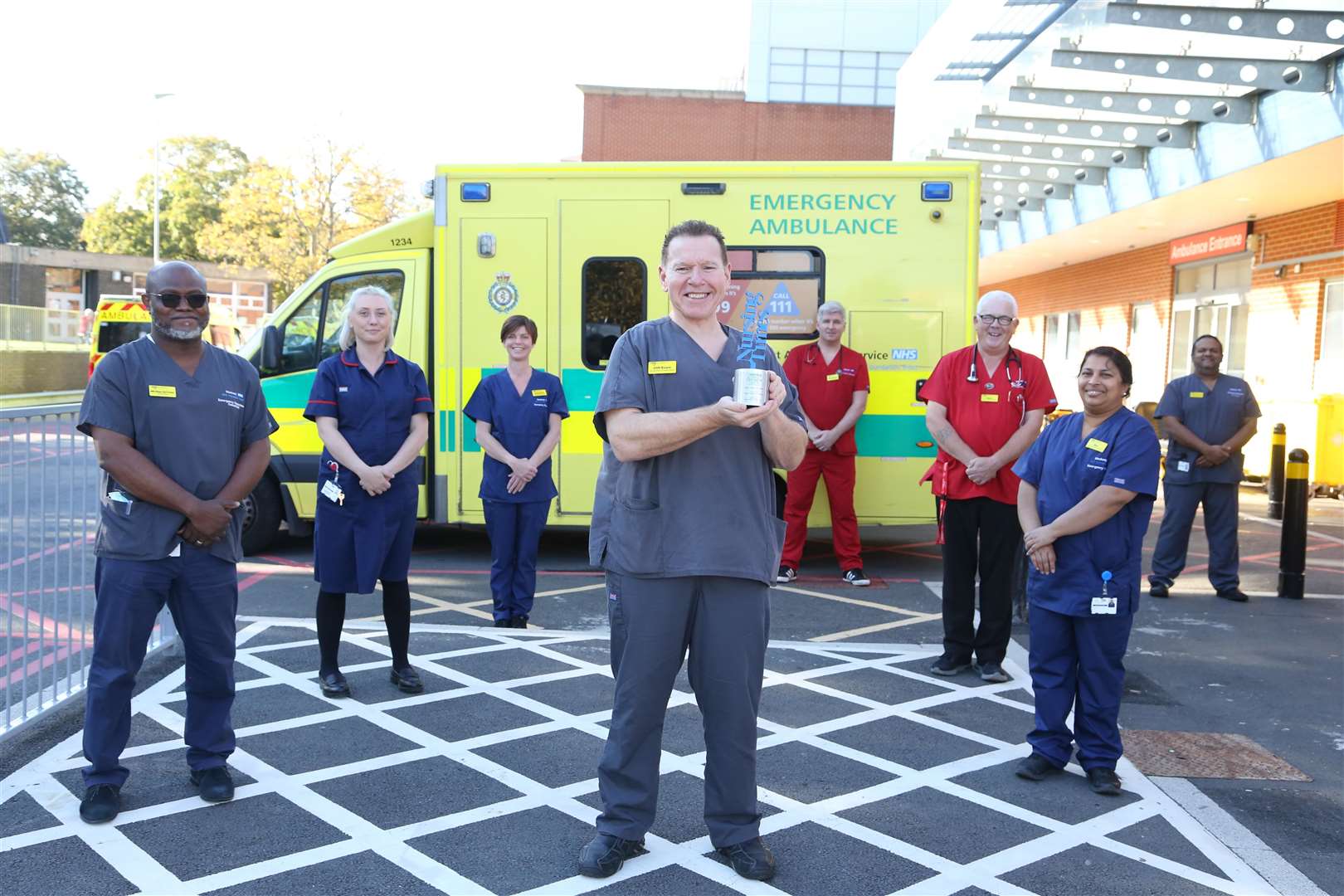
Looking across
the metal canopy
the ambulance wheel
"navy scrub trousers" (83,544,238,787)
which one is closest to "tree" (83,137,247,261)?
the metal canopy

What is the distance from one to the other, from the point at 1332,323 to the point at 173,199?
203 ft

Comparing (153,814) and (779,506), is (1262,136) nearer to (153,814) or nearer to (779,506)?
(779,506)

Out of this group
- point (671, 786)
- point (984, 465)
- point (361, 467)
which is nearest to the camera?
point (671, 786)

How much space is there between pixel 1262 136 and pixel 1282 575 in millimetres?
5782

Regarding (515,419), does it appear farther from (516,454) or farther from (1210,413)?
(1210,413)

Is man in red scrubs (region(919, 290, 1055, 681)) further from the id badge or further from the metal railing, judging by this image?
the metal railing

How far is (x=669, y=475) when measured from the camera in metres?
3.44

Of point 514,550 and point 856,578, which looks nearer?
point 514,550

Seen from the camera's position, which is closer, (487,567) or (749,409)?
(749,409)

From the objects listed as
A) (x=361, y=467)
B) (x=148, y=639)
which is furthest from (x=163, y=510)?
(x=361, y=467)

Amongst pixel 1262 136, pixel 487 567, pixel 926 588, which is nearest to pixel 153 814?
→ pixel 487 567

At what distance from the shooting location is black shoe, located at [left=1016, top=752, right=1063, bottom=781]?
4508 millimetres

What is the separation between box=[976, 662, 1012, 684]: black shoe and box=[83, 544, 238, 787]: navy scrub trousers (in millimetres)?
3719

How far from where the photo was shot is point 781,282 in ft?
28.3
